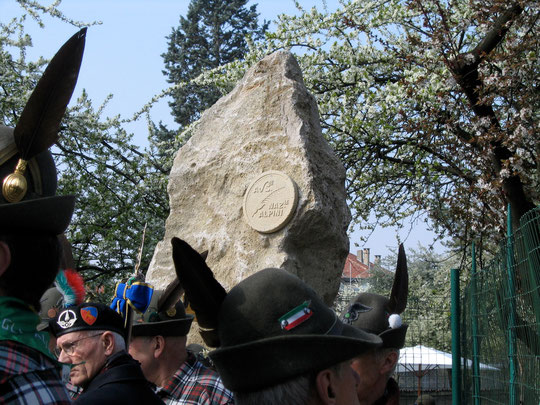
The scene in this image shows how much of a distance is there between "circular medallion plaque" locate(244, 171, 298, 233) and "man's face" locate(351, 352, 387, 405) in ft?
9.88

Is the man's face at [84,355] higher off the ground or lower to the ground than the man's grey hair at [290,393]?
higher

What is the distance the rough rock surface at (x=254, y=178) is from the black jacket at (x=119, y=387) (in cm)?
306

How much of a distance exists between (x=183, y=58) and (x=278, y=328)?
36362mm

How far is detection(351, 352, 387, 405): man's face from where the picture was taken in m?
2.98

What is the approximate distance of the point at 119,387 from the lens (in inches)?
106

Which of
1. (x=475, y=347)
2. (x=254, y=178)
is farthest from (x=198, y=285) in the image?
(x=254, y=178)

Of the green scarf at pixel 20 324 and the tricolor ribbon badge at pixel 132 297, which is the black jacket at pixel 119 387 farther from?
the green scarf at pixel 20 324

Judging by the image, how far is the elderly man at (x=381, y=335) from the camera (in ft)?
9.83

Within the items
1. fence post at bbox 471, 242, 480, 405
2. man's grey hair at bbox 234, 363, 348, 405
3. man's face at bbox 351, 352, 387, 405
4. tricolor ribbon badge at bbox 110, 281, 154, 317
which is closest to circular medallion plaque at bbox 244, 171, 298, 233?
fence post at bbox 471, 242, 480, 405

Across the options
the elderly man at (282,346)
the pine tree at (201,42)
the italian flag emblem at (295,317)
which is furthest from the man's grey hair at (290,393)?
the pine tree at (201,42)

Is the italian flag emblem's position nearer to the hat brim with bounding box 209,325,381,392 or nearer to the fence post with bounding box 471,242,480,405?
the hat brim with bounding box 209,325,381,392

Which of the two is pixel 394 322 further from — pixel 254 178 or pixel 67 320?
pixel 254 178

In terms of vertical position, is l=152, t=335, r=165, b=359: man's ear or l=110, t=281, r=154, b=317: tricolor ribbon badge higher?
l=110, t=281, r=154, b=317: tricolor ribbon badge

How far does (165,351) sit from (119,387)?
47.2 inches
